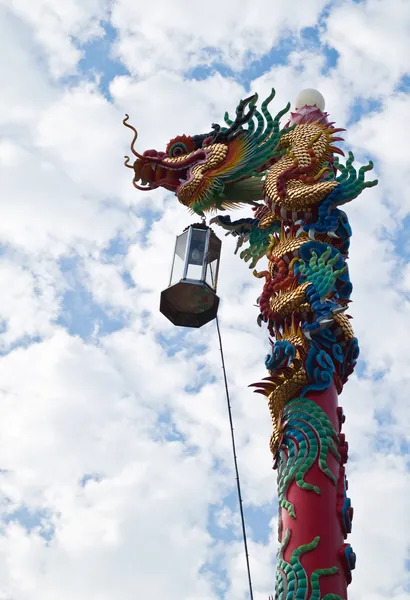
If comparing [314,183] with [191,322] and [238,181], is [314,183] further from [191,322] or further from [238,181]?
[191,322]

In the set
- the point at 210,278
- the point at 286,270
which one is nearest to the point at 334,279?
the point at 286,270

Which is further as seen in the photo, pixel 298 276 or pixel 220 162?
pixel 220 162

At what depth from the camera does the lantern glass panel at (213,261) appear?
1048cm

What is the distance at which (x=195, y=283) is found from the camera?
10.3m

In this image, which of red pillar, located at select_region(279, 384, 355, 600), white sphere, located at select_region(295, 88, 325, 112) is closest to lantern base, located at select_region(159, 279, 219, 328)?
red pillar, located at select_region(279, 384, 355, 600)

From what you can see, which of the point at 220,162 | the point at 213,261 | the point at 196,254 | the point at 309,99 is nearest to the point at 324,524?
the point at 213,261

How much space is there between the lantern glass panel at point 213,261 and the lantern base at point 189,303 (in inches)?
5.1

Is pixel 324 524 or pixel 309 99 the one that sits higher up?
pixel 309 99

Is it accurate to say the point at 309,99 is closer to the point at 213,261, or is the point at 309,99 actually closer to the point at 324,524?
the point at 213,261

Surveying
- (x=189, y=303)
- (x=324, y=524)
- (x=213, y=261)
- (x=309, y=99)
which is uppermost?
(x=309, y=99)

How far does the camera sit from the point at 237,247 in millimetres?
12828

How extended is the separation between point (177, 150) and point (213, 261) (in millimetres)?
2853

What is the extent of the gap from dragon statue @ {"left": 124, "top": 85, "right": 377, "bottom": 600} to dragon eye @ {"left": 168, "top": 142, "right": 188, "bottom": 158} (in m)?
0.02

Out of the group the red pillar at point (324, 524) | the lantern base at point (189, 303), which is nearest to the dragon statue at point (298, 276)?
the red pillar at point (324, 524)
